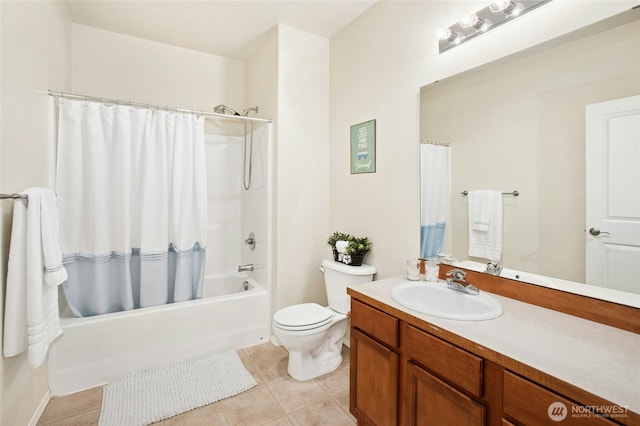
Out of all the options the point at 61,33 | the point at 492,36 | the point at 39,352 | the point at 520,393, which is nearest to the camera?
the point at 520,393

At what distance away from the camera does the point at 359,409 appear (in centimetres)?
156

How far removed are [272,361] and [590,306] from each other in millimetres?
2001

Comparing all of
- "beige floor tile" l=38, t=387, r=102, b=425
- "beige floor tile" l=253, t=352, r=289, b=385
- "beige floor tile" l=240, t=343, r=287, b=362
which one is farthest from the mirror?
"beige floor tile" l=38, t=387, r=102, b=425

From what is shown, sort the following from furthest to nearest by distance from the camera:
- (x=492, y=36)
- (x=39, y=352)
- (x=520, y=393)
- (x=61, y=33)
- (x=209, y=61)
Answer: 1. (x=209, y=61)
2. (x=61, y=33)
3. (x=492, y=36)
4. (x=39, y=352)
5. (x=520, y=393)

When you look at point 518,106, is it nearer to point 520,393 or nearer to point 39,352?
point 520,393

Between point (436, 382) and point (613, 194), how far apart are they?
0.98 meters

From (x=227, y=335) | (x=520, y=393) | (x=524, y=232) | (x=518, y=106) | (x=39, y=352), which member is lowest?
(x=227, y=335)

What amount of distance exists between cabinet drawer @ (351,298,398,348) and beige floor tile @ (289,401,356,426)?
61 centimetres

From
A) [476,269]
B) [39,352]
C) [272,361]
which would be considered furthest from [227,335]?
[476,269]

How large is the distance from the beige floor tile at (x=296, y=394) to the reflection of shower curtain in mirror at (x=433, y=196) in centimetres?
113

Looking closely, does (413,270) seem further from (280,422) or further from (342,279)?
(280,422)

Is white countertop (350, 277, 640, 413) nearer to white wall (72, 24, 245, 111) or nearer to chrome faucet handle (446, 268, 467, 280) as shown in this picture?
chrome faucet handle (446, 268, 467, 280)

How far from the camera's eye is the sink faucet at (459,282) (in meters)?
1.46

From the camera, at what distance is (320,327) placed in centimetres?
202
